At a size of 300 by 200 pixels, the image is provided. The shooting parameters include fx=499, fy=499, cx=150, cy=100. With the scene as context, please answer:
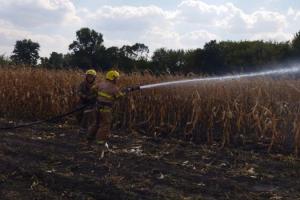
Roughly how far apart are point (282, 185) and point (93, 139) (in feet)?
14.2

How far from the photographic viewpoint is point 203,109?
406 inches

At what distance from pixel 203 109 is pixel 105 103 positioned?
2094 millimetres

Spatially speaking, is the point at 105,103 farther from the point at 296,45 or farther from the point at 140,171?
the point at 296,45

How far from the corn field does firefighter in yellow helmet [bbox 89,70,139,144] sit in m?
1.37

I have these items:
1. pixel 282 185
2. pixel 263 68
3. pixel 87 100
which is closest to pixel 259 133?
pixel 282 185

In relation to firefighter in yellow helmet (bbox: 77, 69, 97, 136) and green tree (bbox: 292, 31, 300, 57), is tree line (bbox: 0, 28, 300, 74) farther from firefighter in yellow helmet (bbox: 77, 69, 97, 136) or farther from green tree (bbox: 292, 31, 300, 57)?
firefighter in yellow helmet (bbox: 77, 69, 97, 136)

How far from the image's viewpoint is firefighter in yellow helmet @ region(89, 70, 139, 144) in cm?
955

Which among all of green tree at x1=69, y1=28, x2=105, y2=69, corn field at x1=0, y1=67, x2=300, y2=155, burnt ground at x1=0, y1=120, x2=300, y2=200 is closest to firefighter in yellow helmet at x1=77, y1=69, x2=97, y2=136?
corn field at x1=0, y1=67, x2=300, y2=155

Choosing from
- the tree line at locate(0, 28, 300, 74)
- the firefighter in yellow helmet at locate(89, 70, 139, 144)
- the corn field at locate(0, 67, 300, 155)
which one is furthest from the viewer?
the tree line at locate(0, 28, 300, 74)

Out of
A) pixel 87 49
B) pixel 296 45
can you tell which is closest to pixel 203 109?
pixel 296 45

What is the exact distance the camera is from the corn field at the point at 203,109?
9297 millimetres

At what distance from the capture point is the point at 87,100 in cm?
1105

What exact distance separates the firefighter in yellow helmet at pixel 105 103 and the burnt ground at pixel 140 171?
275mm

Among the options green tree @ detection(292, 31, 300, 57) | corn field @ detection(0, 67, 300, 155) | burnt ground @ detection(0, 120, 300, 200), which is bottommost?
burnt ground @ detection(0, 120, 300, 200)
